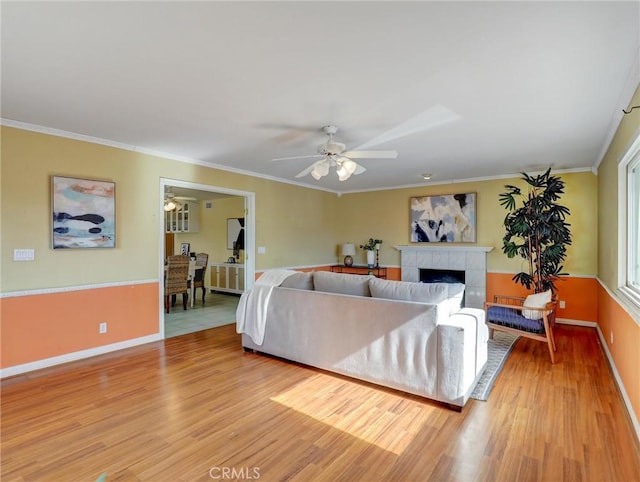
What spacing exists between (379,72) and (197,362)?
322cm

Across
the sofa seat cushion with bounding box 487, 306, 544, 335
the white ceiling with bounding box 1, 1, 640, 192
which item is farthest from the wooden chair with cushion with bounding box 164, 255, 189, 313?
the sofa seat cushion with bounding box 487, 306, 544, 335

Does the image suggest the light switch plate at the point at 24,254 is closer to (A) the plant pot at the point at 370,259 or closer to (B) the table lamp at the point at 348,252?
(B) the table lamp at the point at 348,252

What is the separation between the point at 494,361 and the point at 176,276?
16.5 ft

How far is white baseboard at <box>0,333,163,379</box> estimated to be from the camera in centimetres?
328

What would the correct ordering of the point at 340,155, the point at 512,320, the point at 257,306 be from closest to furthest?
the point at 340,155 → the point at 257,306 → the point at 512,320

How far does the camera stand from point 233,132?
359 centimetres

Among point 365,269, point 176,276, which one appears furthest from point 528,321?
point 176,276

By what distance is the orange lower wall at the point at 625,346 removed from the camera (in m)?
2.35

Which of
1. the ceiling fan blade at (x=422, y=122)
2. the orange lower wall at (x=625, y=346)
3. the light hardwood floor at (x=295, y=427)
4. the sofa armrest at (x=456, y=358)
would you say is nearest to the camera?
the light hardwood floor at (x=295, y=427)

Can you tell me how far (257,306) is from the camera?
373 centimetres

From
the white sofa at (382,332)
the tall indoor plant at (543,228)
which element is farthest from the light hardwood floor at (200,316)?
the tall indoor plant at (543,228)

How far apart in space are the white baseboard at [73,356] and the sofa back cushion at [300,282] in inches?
80.5

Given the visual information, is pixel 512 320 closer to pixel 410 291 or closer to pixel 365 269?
pixel 410 291

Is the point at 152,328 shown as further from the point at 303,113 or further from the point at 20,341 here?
the point at 303,113
